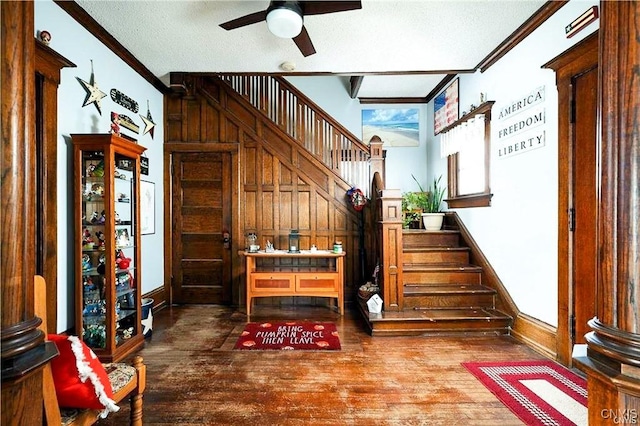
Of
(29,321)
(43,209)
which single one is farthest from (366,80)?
(29,321)

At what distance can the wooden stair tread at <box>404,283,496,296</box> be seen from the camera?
4164 millimetres

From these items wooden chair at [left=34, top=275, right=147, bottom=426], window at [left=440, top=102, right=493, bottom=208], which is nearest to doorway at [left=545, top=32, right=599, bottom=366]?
window at [left=440, top=102, right=493, bottom=208]

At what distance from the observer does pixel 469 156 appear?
16.1 ft

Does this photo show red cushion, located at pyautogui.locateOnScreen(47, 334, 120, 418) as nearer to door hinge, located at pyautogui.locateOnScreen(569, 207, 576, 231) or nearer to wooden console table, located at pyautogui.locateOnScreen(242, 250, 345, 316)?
wooden console table, located at pyautogui.locateOnScreen(242, 250, 345, 316)

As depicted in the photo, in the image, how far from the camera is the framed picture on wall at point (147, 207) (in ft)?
14.9

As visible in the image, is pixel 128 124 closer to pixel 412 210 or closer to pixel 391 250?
pixel 391 250

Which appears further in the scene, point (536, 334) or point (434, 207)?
point (434, 207)

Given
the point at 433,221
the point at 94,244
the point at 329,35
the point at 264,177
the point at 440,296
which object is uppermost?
the point at 329,35

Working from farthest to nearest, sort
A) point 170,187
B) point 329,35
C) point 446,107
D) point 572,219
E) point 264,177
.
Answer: point 446,107, point 264,177, point 170,187, point 329,35, point 572,219

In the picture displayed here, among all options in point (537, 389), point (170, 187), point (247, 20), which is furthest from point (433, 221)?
point (170, 187)

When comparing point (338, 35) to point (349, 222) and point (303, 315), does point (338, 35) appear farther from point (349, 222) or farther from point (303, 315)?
point (303, 315)

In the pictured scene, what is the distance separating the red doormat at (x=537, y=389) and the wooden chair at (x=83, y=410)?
2397 mm

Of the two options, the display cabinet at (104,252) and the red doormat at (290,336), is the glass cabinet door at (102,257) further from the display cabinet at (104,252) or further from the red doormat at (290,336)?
the red doormat at (290,336)

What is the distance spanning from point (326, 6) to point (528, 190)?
2.62m
